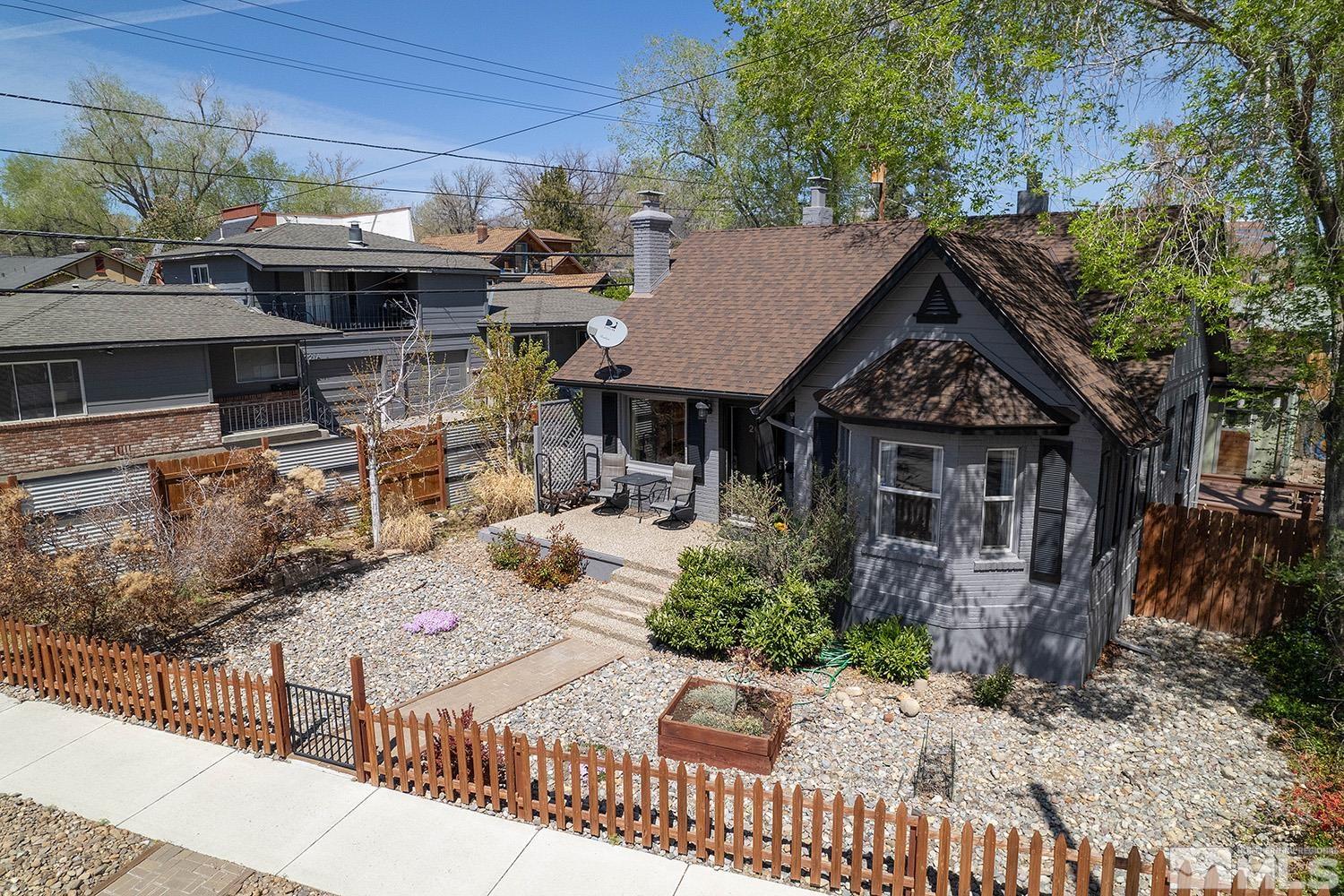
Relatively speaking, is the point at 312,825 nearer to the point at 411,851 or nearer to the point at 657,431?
the point at 411,851

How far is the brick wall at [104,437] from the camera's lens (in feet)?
64.5

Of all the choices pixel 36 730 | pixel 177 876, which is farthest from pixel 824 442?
pixel 36 730

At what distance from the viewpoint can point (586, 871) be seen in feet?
24.1

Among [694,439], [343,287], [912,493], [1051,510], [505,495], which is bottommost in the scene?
[505,495]

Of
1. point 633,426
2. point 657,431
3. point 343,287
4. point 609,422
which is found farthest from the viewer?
point 343,287

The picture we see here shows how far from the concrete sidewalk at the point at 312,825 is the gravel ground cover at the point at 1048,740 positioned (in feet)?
6.23

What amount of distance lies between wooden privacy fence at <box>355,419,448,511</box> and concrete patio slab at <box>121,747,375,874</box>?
29.0 ft

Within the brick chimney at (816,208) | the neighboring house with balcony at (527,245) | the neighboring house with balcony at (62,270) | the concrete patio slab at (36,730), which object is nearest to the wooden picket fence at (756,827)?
the concrete patio slab at (36,730)

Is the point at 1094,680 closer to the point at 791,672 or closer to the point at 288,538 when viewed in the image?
the point at 791,672

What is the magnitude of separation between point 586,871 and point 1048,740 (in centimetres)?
585

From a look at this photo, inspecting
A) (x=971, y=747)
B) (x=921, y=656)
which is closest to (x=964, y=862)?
(x=971, y=747)

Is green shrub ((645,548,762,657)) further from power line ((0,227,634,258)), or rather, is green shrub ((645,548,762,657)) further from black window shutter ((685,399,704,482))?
power line ((0,227,634,258))

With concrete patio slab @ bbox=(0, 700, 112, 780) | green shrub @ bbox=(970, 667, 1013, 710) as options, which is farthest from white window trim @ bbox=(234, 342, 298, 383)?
green shrub @ bbox=(970, 667, 1013, 710)

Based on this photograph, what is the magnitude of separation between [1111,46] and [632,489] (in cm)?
1169
